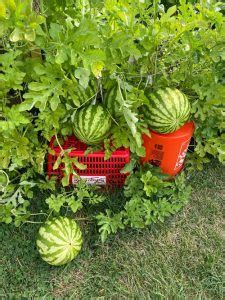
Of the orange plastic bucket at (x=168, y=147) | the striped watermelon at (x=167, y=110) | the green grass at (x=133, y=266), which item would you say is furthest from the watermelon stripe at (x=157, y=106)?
the green grass at (x=133, y=266)

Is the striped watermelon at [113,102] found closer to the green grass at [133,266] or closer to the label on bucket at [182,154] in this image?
the label on bucket at [182,154]

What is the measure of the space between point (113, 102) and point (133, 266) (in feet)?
3.43

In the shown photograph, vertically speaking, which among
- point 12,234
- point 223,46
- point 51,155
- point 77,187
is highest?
point 223,46

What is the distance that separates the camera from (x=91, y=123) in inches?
104

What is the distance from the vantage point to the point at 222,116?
298cm

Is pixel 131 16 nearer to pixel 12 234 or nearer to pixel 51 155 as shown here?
pixel 51 155

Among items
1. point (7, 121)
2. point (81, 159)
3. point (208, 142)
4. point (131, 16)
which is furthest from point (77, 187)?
point (131, 16)

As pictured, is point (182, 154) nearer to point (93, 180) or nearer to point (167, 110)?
point (167, 110)

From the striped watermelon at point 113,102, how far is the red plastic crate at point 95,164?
1.00ft

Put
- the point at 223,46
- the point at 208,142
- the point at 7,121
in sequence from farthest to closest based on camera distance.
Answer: the point at 208,142, the point at 223,46, the point at 7,121

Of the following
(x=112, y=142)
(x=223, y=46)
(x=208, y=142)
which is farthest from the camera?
(x=208, y=142)

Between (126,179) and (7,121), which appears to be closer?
(7,121)

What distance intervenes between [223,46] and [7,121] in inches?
53.6

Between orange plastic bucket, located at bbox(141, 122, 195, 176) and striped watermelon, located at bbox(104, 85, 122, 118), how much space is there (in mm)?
315
